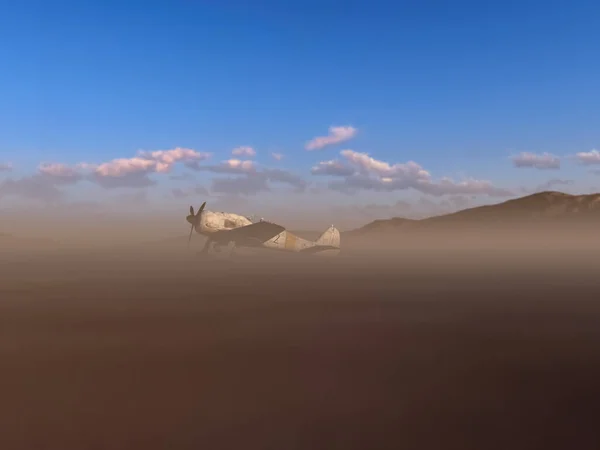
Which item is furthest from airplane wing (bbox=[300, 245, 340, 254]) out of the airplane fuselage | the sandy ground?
the sandy ground

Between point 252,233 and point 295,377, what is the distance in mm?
27723

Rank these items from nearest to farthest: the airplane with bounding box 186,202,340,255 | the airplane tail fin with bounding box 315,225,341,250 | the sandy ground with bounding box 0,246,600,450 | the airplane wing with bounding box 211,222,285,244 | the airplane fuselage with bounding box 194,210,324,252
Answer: the sandy ground with bounding box 0,246,600,450 → the airplane wing with bounding box 211,222,285,244 → the airplane with bounding box 186,202,340,255 → the airplane fuselage with bounding box 194,210,324,252 → the airplane tail fin with bounding box 315,225,341,250

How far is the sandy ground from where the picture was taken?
481cm

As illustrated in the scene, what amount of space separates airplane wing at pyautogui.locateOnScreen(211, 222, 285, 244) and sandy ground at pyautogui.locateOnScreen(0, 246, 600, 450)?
1907 cm

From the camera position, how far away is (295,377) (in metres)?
6.93

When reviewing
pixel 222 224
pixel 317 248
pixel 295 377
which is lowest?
Result: pixel 295 377

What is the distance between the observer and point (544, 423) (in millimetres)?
5121

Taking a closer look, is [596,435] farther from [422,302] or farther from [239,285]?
[239,285]

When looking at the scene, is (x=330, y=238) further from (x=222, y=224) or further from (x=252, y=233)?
(x=222, y=224)

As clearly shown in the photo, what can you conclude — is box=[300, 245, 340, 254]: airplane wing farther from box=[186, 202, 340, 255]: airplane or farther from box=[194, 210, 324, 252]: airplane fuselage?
box=[194, 210, 324, 252]: airplane fuselage

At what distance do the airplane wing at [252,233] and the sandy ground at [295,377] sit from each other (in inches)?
751

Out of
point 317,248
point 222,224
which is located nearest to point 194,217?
point 222,224

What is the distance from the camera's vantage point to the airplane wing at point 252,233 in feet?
109

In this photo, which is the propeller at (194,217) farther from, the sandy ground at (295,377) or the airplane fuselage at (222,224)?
the sandy ground at (295,377)
